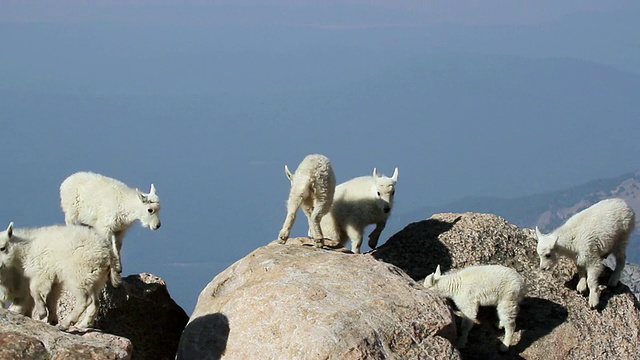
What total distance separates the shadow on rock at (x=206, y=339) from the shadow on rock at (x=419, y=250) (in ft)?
14.8

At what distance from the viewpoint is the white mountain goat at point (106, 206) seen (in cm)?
1720

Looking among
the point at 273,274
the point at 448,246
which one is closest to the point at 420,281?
the point at 448,246

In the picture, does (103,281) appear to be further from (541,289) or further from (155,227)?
(541,289)

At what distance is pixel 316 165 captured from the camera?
57.6 ft

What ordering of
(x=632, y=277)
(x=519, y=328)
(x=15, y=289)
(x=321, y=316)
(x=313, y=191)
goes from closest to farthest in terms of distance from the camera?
(x=321, y=316) < (x=15, y=289) < (x=519, y=328) < (x=313, y=191) < (x=632, y=277)

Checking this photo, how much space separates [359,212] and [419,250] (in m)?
2.12

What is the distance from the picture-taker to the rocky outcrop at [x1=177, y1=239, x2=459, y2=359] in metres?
12.0

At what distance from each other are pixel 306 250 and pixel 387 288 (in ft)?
7.05

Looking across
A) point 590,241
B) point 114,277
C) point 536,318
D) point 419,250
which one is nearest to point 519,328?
point 536,318

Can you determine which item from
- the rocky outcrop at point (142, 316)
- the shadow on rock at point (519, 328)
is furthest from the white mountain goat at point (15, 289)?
the shadow on rock at point (519, 328)

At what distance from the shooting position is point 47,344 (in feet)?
35.2

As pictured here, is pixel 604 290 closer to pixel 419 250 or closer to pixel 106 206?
pixel 419 250

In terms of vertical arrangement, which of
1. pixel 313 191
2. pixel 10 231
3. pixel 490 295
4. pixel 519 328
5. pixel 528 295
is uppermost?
pixel 10 231

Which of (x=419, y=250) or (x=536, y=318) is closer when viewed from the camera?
(x=536, y=318)
